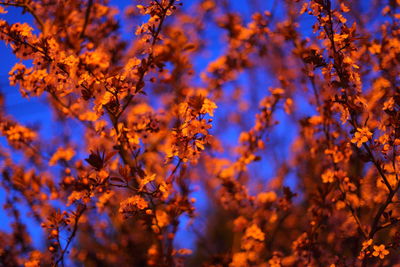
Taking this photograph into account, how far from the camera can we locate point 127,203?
7.64ft

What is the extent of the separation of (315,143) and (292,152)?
2.55 meters

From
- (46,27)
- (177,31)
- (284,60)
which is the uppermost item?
(284,60)

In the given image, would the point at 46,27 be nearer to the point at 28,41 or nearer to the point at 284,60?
the point at 28,41

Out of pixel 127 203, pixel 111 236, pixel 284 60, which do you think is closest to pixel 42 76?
pixel 127 203

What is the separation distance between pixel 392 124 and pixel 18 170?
3.26 metres

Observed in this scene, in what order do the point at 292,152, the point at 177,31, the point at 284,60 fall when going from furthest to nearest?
1. the point at 292,152
2. the point at 284,60
3. the point at 177,31

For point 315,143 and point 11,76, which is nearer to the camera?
point 11,76

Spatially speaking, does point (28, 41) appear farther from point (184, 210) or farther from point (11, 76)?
point (184, 210)

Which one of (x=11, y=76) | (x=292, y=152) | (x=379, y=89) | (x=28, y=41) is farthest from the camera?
(x=292, y=152)

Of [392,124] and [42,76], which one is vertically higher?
[42,76]

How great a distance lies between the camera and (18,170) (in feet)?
12.0

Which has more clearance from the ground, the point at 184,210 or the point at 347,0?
the point at 347,0

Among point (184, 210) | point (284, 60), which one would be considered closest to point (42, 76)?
point (184, 210)

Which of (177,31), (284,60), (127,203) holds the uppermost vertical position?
(284,60)
